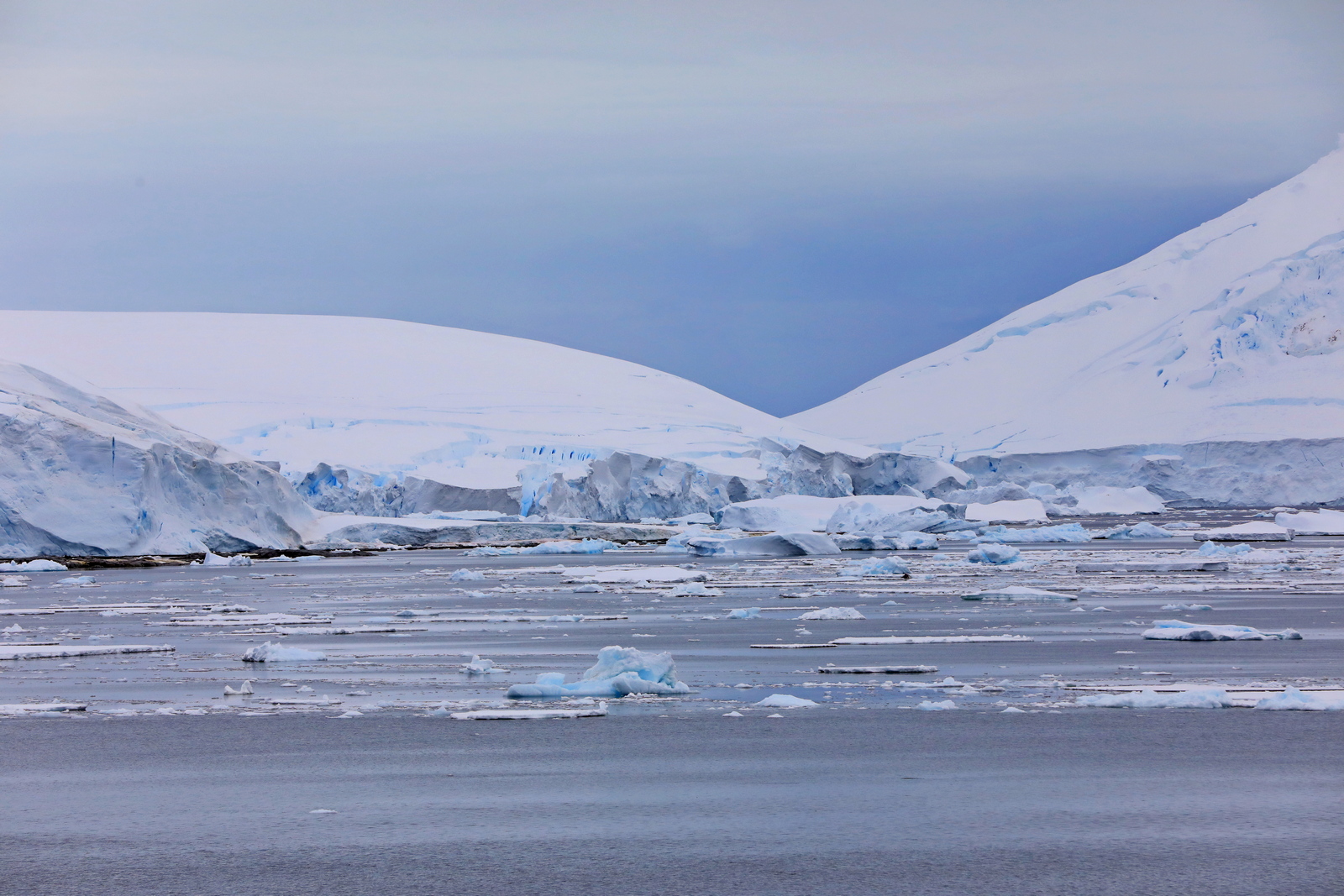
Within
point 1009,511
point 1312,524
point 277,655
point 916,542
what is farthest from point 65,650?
point 1009,511

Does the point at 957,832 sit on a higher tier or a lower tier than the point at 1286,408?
lower

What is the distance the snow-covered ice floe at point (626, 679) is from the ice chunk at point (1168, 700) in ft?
7.96

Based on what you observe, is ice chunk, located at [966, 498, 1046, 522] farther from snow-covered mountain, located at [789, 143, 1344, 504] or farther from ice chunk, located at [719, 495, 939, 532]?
snow-covered mountain, located at [789, 143, 1344, 504]

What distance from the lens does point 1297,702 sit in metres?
7.25

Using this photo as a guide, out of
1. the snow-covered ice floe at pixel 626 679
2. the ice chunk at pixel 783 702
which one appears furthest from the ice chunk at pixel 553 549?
the ice chunk at pixel 783 702

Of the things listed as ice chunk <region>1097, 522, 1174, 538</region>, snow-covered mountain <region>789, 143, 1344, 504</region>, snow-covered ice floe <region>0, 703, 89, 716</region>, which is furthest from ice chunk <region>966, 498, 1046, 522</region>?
snow-covered ice floe <region>0, 703, 89, 716</region>

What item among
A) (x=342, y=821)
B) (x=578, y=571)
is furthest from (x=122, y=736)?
(x=578, y=571)

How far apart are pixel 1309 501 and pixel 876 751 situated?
158 ft

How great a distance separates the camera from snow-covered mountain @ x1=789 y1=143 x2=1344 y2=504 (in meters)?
51.5

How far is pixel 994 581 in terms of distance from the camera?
1888cm

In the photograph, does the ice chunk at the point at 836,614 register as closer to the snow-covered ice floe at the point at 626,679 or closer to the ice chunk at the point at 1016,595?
the ice chunk at the point at 1016,595

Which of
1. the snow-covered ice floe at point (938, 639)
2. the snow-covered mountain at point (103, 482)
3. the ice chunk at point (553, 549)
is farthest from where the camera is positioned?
the ice chunk at point (553, 549)

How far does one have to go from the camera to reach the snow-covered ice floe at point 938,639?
11.0 metres

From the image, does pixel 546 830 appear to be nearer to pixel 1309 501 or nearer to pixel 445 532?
pixel 445 532
